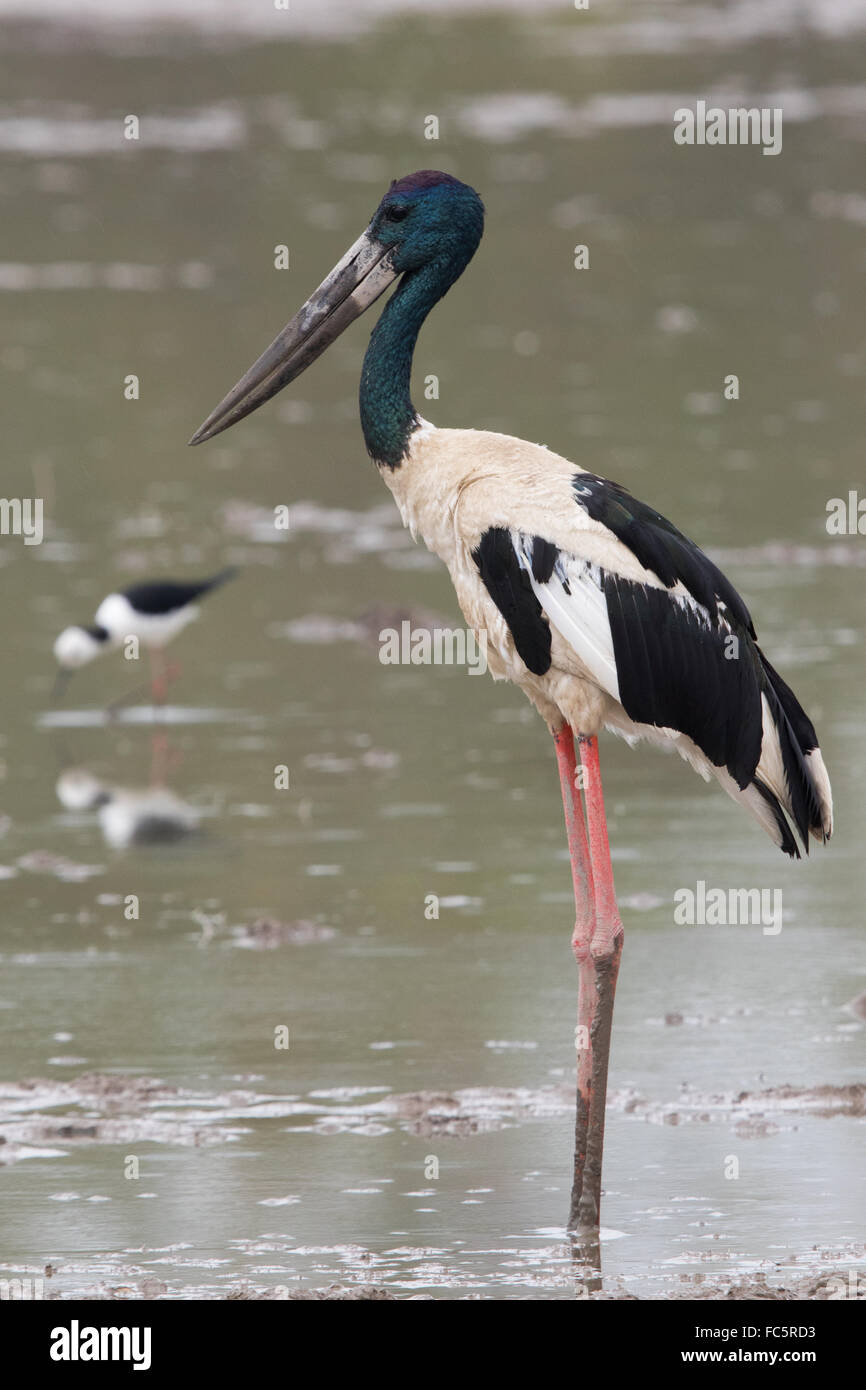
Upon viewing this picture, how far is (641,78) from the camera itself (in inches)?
1337

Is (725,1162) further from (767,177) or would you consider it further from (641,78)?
(641,78)

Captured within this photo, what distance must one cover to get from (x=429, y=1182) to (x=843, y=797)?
3421 millimetres

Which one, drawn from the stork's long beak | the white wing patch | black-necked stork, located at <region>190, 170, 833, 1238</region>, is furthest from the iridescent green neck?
the white wing patch

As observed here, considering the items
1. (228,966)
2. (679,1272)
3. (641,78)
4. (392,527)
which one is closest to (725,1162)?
(679,1272)

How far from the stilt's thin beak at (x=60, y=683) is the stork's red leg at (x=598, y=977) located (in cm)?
516

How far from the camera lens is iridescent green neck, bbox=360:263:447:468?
6.05 metres

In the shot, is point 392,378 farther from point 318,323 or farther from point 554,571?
point 554,571

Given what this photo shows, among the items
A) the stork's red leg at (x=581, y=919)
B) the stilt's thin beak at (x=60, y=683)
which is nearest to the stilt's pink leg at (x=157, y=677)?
the stilt's thin beak at (x=60, y=683)

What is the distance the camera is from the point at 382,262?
20.6 feet

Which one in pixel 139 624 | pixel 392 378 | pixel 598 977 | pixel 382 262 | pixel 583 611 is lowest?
pixel 598 977

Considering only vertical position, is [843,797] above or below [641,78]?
below

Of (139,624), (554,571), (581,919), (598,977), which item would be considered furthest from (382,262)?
(139,624)

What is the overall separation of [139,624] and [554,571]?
5.31 metres

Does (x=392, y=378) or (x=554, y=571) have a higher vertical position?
(x=392, y=378)
